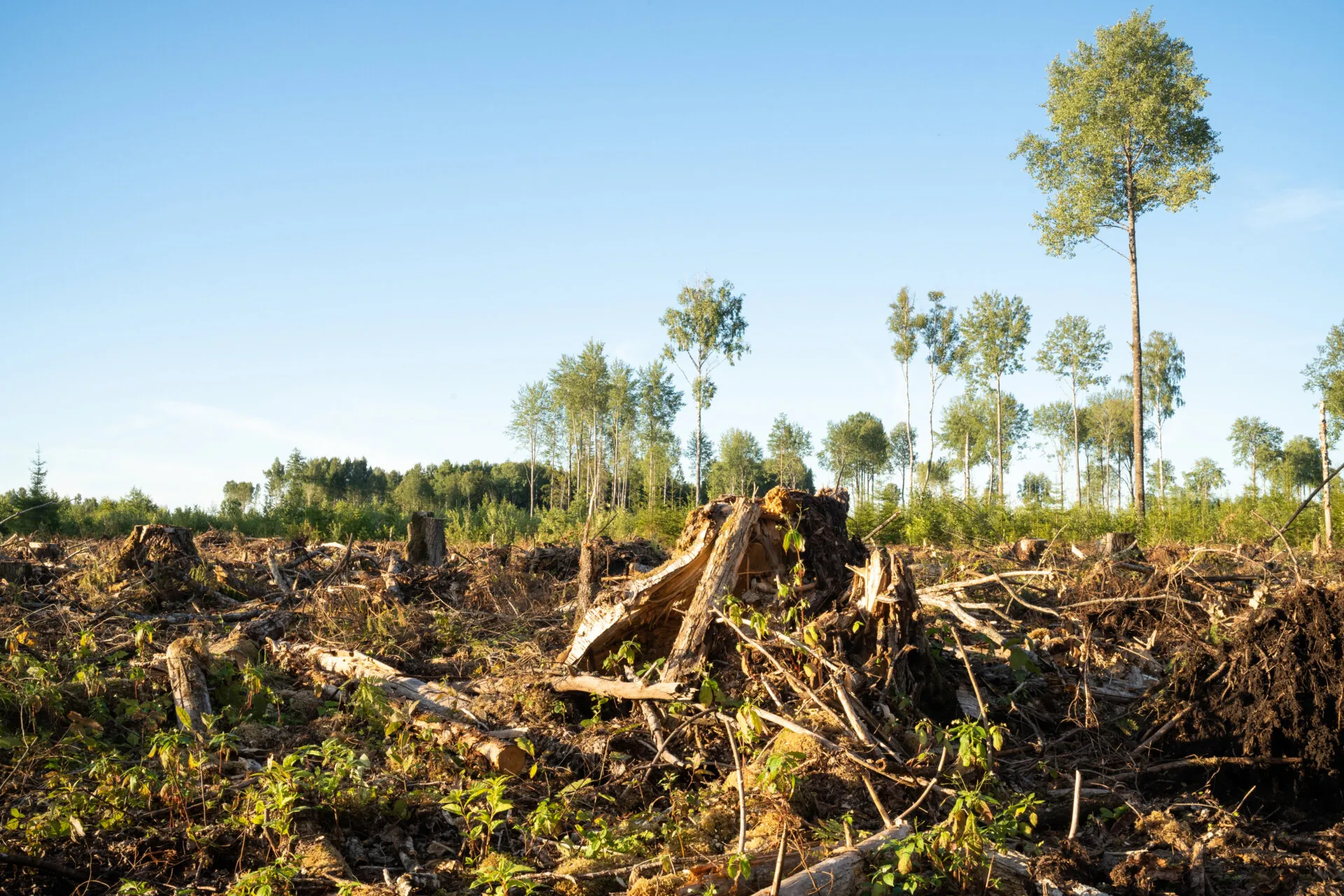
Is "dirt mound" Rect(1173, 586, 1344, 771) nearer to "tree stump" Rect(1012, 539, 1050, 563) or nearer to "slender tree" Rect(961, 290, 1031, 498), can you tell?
"tree stump" Rect(1012, 539, 1050, 563)

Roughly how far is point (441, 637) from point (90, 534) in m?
15.7

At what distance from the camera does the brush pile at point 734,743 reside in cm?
312

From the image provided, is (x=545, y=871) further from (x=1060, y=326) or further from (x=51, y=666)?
(x=1060, y=326)

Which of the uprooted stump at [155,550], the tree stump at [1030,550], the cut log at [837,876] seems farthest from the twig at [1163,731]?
the uprooted stump at [155,550]

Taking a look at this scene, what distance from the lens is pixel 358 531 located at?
16281 millimetres

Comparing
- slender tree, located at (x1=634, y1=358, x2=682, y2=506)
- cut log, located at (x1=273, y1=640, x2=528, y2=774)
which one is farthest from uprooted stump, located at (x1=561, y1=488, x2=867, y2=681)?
slender tree, located at (x1=634, y1=358, x2=682, y2=506)

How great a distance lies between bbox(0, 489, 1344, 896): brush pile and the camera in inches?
123

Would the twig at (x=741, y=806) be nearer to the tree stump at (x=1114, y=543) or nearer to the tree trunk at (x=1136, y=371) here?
the tree stump at (x=1114, y=543)

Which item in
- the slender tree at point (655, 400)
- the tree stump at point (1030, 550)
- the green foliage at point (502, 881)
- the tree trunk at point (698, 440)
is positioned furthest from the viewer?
the slender tree at point (655, 400)

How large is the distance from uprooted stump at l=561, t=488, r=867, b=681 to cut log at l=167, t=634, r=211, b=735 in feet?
7.24

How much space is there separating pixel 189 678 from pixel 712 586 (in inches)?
130

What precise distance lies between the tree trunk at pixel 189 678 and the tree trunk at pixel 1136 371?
1935 cm

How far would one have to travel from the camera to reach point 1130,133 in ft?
74.7

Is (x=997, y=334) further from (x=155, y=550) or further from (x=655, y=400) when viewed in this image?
(x=155, y=550)
